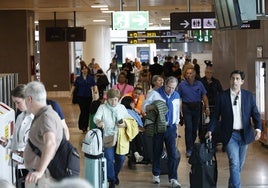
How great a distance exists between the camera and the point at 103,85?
2091 centimetres

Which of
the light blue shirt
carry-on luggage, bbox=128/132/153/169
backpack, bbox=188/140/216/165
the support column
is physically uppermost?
the support column

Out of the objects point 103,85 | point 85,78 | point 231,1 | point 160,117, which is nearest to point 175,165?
point 160,117

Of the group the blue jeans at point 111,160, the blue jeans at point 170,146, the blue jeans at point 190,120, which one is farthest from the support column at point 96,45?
the blue jeans at point 111,160

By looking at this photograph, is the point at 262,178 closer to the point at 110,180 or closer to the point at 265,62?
the point at 110,180

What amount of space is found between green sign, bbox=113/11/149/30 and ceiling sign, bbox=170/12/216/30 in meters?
0.82

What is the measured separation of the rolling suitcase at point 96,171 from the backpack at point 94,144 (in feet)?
0.26

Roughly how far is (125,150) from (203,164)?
4.15 ft

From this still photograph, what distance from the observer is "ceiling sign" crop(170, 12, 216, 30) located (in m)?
17.2

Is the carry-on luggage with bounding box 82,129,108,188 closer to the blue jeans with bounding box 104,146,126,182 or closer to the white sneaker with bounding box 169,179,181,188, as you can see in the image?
the blue jeans with bounding box 104,146,126,182

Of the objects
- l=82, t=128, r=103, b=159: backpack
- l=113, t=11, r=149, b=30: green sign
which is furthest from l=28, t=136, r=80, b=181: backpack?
l=113, t=11, r=149, b=30: green sign

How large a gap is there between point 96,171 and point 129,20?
353 inches

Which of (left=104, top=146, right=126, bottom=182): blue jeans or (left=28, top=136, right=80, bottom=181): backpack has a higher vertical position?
(left=28, top=136, right=80, bottom=181): backpack

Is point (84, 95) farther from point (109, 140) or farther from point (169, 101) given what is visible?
point (109, 140)

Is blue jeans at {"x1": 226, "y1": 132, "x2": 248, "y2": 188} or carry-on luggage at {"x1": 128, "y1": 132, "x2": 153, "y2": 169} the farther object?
carry-on luggage at {"x1": 128, "y1": 132, "x2": 153, "y2": 169}
